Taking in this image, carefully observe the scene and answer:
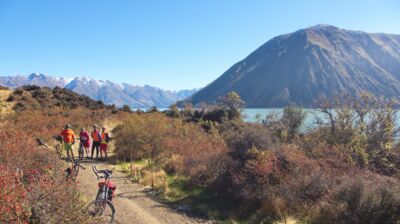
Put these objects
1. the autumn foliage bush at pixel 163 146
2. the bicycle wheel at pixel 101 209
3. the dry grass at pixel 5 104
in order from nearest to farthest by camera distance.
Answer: the bicycle wheel at pixel 101 209 → the autumn foliage bush at pixel 163 146 → the dry grass at pixel 5 104

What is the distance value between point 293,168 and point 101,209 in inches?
242

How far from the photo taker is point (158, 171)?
1745 cm

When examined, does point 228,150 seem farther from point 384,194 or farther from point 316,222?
point 384,194

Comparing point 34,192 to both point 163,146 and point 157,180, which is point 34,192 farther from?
point 163,146

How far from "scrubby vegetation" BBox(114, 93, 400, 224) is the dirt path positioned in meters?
0.89

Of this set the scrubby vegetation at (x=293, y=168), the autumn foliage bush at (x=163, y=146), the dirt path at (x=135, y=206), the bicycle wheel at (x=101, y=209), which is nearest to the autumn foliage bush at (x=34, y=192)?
the bicycle wheel at (x=101, y=209)

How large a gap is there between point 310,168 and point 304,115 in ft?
52.1

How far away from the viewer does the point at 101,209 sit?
9398 mm

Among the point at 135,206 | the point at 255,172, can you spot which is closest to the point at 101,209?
the point at 135,206

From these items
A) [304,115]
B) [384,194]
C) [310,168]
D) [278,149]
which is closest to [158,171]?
[278,149]

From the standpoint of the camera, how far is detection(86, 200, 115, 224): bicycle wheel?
9.29 m

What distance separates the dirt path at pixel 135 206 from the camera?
1134cm

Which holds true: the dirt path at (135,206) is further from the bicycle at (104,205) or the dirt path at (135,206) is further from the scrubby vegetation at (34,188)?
the scrubby vegetation at (34,188)

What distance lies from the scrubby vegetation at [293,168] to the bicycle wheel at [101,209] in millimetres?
3852
